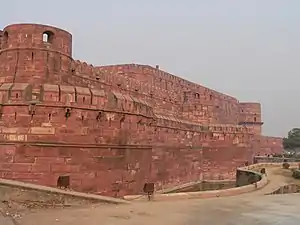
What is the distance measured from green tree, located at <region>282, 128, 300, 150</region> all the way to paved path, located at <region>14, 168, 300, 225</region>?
60157 millimetres

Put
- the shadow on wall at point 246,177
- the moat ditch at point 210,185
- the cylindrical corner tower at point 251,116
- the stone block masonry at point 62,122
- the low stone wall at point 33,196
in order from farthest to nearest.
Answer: the cylindrical corner tower at point 251,116 → the moat ditch at point 210,185 → the shadow on wall at point 246,177 → the stone block masonry at point 62,122 → the low stone wall at point 33,196

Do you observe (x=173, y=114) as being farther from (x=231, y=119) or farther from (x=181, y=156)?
(x=231, y=119)

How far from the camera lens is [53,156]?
848cm

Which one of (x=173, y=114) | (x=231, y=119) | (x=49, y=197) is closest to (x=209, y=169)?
(x=173, y=114)

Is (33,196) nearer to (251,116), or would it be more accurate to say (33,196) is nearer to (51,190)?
(51,190)

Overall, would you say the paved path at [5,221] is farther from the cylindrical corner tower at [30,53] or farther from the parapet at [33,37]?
the parapet at [33,37]

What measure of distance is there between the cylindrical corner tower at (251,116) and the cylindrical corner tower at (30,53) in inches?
1226

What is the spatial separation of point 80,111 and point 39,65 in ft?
6.27

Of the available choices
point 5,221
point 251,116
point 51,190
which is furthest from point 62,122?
point 251,116

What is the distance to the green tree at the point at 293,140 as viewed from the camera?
211 feet

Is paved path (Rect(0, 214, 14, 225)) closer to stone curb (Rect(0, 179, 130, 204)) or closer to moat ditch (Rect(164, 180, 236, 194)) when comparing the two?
stone curb (Rect(0, 179, 130, 204))

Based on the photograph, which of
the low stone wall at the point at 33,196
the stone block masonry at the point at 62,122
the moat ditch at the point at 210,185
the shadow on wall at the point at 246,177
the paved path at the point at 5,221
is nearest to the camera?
the paved path at the point at 5,221

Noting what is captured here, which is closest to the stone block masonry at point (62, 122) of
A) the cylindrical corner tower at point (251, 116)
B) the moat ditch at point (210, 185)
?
the moat ditch at point (210, 185)

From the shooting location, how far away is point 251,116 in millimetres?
40000
